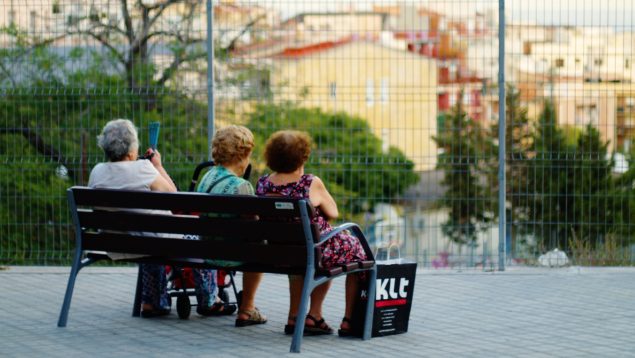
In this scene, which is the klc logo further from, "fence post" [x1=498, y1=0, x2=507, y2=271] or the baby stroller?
"fence post" [x1=498, y1=0, x2=507, y2=271]

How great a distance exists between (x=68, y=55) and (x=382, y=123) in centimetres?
371

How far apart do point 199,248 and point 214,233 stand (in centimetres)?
17

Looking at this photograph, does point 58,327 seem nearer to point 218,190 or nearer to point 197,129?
point 218,190

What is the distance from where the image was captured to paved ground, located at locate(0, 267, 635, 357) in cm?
658

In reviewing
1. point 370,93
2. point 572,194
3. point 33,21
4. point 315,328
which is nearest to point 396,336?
point 315,328

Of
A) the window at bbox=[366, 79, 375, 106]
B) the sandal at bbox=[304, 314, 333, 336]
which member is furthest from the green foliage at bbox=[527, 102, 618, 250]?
the sandal at bbox=[304, 314, 333, 336]

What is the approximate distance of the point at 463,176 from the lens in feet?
40.6

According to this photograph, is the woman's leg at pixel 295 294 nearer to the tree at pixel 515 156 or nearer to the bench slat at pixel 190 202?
the bench slat at pixel 190 202

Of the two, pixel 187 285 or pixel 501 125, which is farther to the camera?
pixel 501 125

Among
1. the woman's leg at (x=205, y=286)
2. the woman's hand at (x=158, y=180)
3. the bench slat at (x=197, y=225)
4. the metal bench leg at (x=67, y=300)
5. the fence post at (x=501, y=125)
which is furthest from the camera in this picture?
the fence post at (x=501, y=125)

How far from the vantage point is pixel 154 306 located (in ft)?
25.2

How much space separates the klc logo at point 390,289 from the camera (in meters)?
A: 6.97

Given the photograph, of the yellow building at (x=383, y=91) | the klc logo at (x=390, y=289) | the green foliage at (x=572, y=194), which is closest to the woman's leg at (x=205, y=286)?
the klc logo at (x=390, y=289)

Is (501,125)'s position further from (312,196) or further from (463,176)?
(312,196)
